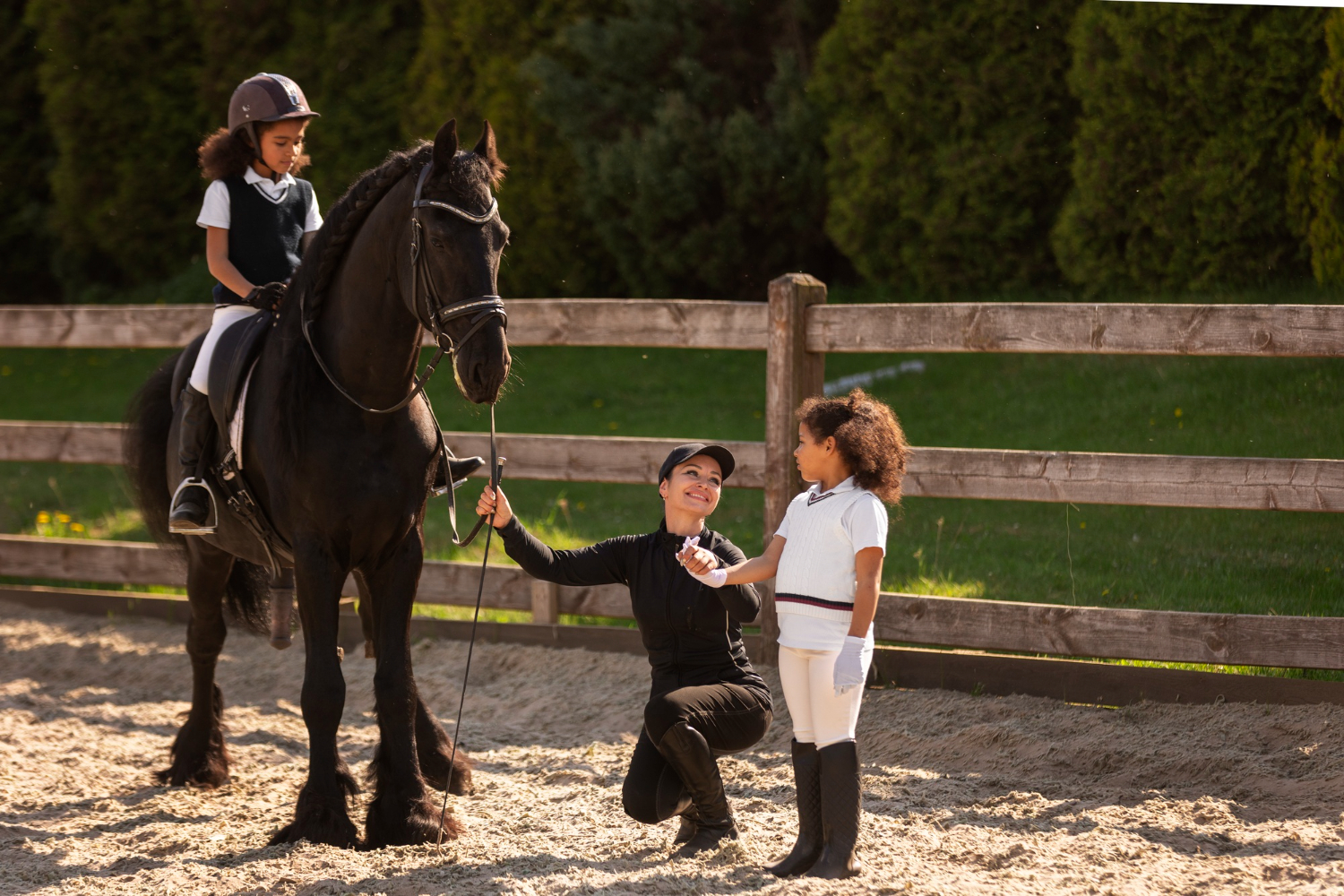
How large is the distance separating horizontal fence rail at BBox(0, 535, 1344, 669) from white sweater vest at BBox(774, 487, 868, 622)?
6.30 feet

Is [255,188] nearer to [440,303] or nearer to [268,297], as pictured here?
[268,297]

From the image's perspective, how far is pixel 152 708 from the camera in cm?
577

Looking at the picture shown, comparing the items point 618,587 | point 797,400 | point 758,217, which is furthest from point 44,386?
point 797,400

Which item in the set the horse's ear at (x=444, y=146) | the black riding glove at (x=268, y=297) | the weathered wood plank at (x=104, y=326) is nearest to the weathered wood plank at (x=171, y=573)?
the weathered wood plank at (x=104, y=326)

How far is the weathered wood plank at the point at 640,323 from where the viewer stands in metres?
5.47

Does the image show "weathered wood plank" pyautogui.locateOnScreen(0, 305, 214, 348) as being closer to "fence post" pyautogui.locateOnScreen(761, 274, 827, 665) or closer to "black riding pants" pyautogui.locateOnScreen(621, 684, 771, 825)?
"fence post" pyautogui.locateOnScreen(761, 274, 827, 665)

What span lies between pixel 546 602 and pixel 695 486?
8.60ft

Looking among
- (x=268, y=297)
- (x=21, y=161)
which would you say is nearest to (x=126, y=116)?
(x=21, y=161)

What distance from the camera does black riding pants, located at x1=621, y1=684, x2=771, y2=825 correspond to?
3.48m

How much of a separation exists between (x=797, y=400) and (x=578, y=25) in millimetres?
6170

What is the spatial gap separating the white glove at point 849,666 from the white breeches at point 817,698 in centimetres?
3

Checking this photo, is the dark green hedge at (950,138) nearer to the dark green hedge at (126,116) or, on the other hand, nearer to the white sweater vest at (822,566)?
the white sweater vest at (822,566)

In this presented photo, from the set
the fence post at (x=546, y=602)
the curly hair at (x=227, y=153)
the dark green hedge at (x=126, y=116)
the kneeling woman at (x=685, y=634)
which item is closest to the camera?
the kneeling woman at (x=685, y=634)

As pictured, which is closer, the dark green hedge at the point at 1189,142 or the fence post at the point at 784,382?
the fence post at the point at 784,382
